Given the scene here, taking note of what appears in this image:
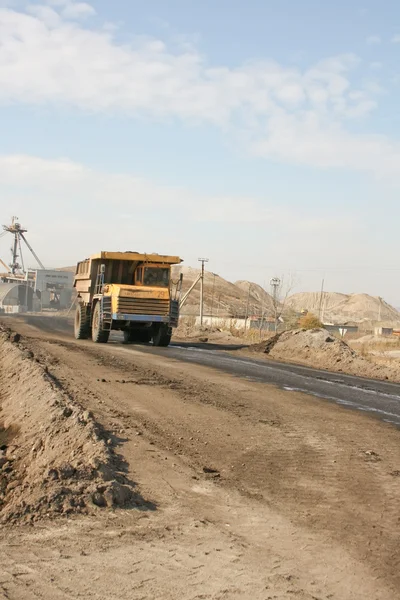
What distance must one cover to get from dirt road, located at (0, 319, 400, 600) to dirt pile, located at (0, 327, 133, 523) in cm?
22

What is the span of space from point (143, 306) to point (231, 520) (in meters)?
19.0

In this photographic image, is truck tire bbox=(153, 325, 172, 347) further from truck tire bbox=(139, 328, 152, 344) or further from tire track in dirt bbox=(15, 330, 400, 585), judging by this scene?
tire track in dirt bbox=(15, 330, 400, 585)

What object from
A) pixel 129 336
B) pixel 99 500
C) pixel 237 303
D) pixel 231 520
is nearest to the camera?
pixel 231 520

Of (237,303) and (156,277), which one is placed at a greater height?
(237,303)

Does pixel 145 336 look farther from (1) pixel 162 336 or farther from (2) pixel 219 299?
(2) pixel 219 299

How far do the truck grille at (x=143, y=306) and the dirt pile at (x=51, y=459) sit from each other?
10.6 metres

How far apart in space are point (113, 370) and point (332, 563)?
11.3m

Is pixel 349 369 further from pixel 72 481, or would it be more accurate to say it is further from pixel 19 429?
pixel 72 481

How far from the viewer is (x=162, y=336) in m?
25.8

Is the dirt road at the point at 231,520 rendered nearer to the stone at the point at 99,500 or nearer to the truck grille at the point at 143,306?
the stone at the point at 99,500

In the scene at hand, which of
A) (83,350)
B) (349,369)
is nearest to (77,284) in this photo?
(83,350)

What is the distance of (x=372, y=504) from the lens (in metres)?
6.10

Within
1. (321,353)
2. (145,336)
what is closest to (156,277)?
(145,336)

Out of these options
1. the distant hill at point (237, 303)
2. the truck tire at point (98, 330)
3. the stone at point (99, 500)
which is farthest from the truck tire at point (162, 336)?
A: the distant hill at point (237, 303)
